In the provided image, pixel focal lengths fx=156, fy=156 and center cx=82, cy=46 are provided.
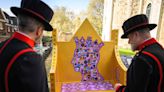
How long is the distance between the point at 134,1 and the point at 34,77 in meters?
10.7

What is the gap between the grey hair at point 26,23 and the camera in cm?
106

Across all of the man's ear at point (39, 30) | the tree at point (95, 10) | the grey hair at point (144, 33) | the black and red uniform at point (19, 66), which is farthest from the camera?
the tree at point (95, 10)

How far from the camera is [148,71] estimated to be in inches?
46.6

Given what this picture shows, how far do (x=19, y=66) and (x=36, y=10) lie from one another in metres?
0.41

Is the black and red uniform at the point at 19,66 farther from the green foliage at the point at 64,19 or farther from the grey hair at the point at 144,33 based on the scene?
the green foliage at the point at 64,19

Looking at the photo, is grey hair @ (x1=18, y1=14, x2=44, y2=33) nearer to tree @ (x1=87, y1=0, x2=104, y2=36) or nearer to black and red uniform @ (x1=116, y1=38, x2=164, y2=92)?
black and red uniform @ (x1=116, y1=38, x2=164, y2=92)

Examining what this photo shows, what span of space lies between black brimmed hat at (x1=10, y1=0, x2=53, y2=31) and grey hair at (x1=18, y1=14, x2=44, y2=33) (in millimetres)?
27

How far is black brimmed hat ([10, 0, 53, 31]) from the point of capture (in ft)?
3.51

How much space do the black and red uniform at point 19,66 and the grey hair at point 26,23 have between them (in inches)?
Answer: 1.9

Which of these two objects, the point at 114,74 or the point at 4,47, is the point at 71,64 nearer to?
the point at 114,74

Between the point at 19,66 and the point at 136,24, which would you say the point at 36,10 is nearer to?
the point at 19,66

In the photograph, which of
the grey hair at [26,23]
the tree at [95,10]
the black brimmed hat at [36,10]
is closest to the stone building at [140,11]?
the black brimmed hat at [36,10]

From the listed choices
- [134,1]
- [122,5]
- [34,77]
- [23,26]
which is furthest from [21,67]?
[122,5]

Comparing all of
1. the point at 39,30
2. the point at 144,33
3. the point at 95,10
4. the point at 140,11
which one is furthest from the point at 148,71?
the point at 95,10
